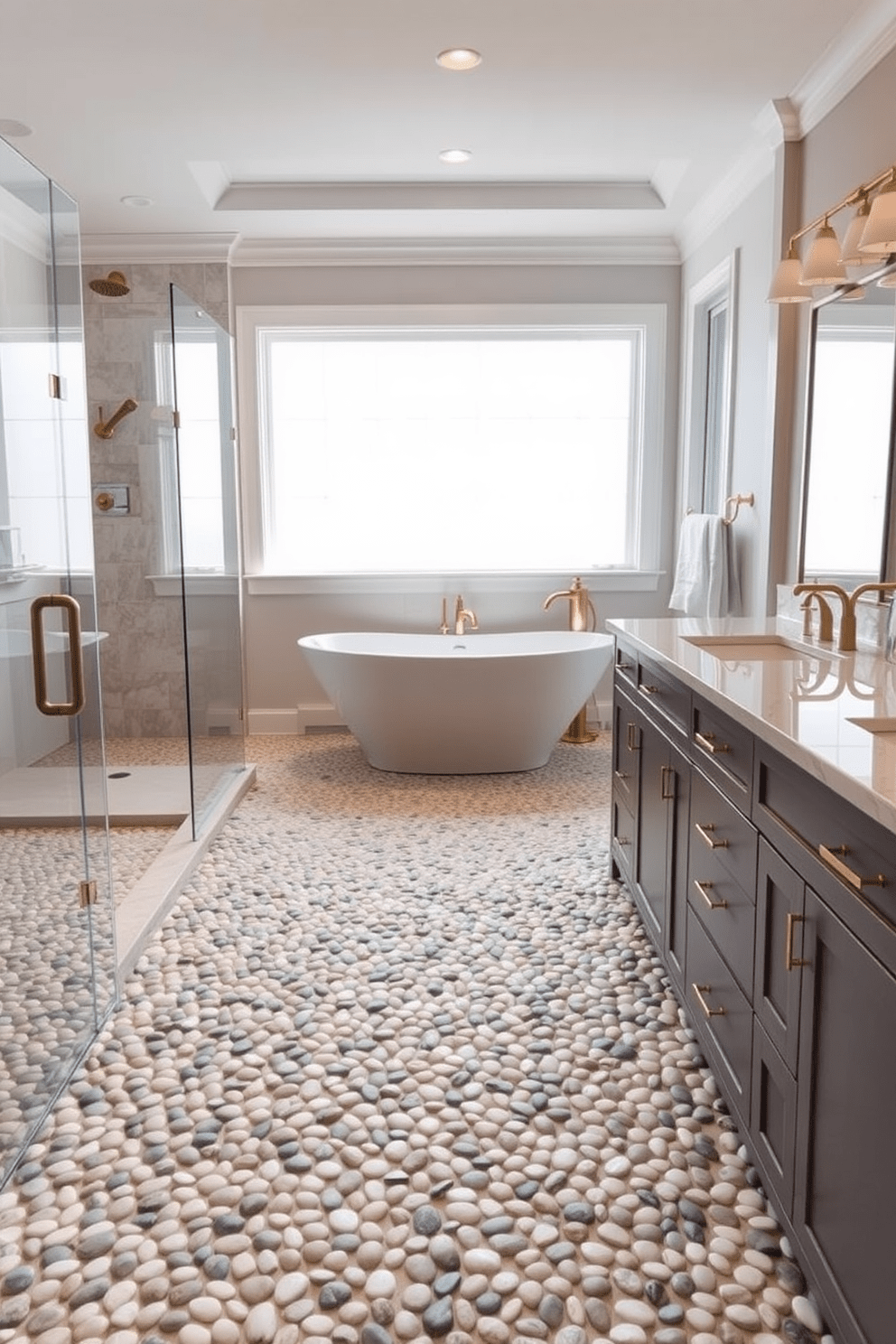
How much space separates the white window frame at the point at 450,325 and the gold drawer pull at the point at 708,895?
3264mm

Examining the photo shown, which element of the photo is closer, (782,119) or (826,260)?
(826,260)

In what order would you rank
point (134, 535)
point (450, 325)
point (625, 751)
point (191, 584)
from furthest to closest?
point (450, 325) → point (134, 535) → point (191, 584) → point (625, 751)

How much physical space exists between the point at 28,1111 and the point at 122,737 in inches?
95.1

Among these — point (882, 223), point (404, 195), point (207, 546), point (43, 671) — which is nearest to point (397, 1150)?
point (43, 671)

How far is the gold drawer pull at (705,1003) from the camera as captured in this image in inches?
77.7

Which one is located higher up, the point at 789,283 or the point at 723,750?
the point at 789,283

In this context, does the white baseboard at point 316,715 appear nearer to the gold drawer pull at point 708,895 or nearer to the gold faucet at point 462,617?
the gold faucet at point 462,617

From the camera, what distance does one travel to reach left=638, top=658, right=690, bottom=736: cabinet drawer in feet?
7.55

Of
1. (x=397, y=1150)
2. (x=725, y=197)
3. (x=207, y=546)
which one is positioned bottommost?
(x=397, y=1150)

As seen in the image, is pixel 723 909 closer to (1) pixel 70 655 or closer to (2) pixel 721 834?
(2) pixel 721 834

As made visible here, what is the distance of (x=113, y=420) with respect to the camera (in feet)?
13.4

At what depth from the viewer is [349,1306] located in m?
1.53

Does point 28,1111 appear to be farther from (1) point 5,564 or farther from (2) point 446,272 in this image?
(2) point 446,272

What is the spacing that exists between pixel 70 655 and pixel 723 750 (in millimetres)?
1335
